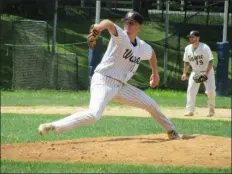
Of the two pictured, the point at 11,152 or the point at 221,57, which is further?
the point at 221,57

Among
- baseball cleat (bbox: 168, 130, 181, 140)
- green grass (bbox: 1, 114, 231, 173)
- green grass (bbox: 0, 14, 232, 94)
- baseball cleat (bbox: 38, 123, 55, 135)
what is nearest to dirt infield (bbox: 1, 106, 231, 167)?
baseball cleat (bbox: 168, 130, 181, 140)

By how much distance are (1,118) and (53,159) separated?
19.2 ft

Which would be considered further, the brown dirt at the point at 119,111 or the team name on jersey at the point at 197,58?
the brown dirt at the point at 119,111

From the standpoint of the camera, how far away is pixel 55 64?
2638 centimetres

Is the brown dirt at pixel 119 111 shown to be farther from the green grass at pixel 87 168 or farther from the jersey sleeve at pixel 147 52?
the green grass at pixel 87 168

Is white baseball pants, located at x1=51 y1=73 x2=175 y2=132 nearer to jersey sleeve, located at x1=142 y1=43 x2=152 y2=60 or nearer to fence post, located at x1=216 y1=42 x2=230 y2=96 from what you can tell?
jersey sleeve, located at x1=142 y1=43 x2=152 y2=60

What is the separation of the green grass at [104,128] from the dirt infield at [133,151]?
1.09 metres

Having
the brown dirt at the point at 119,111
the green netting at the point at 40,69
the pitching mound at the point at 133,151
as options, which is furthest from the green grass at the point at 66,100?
the pitching mound at the point at 133,151

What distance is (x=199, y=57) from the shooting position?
16094 mm

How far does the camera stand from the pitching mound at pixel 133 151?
9117mm

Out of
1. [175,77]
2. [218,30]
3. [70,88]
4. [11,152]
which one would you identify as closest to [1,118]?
[11,152]

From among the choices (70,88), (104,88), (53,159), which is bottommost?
(70,88)

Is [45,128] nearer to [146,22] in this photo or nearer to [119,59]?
[119,59]

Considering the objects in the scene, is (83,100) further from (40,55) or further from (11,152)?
(11,152)
